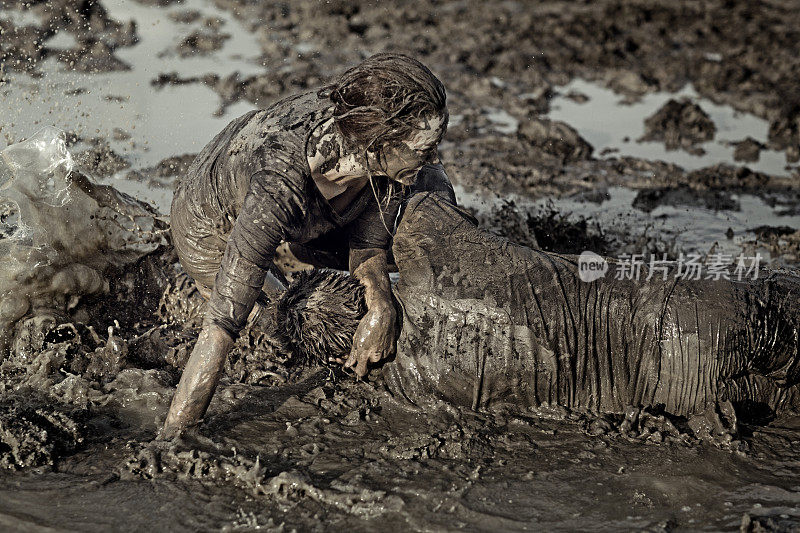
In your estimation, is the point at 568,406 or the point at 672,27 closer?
the point at 568,406

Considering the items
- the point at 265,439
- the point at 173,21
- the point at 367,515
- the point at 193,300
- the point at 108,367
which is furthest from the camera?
the point at 173,21

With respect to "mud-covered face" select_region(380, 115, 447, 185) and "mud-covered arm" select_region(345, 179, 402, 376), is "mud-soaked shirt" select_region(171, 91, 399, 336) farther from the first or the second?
"mud-covered face" select_region(380, 115, 447, 185)

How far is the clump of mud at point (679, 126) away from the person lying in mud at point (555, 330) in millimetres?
4205

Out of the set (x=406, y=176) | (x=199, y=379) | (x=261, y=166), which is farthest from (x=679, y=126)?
(x=199, y=379)

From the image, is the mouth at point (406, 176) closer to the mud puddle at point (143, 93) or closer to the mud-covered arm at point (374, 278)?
the mud-covered arm at point (374, 278)

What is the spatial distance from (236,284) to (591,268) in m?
1.66

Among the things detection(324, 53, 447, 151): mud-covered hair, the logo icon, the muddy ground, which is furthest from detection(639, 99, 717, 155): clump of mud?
detection(324, 53, 447, 151): mud-covered hair

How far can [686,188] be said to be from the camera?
7215 millimetres

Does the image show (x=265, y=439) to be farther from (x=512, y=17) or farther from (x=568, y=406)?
(x=512, y=17)

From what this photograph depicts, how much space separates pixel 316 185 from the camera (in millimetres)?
3957

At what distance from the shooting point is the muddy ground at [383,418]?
346 cm

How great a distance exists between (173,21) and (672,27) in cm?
559

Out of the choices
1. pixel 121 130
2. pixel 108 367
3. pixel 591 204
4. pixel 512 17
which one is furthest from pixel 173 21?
pixel 108 367

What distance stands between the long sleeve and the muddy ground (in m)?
0.60
